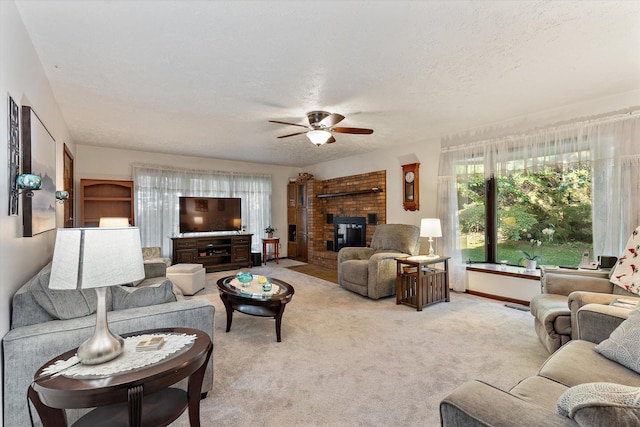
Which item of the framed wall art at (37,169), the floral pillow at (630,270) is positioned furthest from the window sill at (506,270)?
the framed wall art at (37,169)

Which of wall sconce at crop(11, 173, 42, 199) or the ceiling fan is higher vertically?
the ceiling fan

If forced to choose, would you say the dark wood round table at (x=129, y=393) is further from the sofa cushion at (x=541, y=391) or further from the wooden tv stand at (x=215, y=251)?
the wooden tv stand at (x=215, y=251)

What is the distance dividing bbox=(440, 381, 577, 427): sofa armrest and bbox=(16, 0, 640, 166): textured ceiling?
6.23 feet

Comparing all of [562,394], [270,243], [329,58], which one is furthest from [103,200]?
[562,394]

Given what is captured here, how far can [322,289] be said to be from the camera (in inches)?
184

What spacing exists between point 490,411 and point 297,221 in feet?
22.1

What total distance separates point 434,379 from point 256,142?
412 cm

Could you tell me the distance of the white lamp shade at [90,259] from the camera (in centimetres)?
114

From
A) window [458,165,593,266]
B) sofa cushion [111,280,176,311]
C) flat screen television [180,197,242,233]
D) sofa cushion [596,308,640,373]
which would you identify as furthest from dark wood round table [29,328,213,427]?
flat screen television [180,197,242,233]

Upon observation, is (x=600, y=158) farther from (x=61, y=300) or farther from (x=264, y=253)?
(x=264, y=253)

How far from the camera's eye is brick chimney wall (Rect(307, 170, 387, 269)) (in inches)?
227

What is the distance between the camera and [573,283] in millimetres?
2750

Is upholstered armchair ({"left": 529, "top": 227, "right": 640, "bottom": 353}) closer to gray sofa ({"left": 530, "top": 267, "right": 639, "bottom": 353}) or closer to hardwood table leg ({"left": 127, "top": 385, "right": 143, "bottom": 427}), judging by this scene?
gray sofa ({"left": 530, "top": 267, "right": 639, "bottom": 353})

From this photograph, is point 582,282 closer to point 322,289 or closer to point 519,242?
point 519,242
